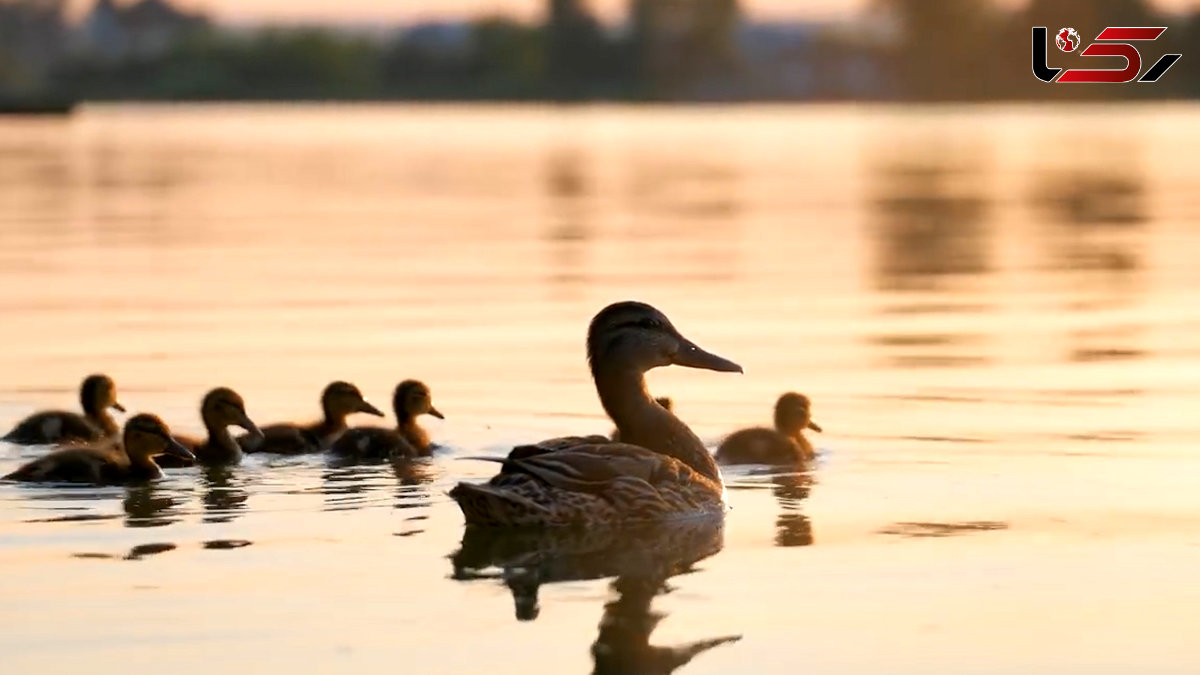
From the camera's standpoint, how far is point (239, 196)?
3959 centimetres

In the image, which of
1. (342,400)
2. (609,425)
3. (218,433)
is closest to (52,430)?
(218,433)

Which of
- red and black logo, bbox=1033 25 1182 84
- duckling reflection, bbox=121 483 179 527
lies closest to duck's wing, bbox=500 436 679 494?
duckling reflection, bbox=121 483 179 527

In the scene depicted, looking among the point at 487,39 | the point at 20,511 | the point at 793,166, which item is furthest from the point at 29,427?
the point at 487,39

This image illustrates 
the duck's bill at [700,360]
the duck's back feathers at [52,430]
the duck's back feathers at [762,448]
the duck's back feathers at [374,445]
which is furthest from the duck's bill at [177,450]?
the duck's back feathers at [762,448]

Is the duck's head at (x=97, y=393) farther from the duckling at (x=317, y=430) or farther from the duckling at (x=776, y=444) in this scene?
the duckling at (x=776, y=444)

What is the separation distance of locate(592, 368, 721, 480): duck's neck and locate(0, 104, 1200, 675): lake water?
394 millimetres

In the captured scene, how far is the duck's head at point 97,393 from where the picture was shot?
46.4ft

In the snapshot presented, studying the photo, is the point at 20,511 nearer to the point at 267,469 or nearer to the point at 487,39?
the point at 267,469

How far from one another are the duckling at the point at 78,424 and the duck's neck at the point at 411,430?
1465 millimetres

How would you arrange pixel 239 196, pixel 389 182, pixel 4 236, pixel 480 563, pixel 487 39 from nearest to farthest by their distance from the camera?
pixel 480 563
pixel 4 236
pixel 239 196
pixel 389 182
pixel 487 39

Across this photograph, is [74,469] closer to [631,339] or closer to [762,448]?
[631,339]

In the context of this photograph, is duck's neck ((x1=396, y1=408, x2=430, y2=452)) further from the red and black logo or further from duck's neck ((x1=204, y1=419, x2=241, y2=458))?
the red and black logo

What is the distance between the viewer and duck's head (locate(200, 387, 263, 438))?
42.9 ft

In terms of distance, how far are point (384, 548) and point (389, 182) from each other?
3592cm
